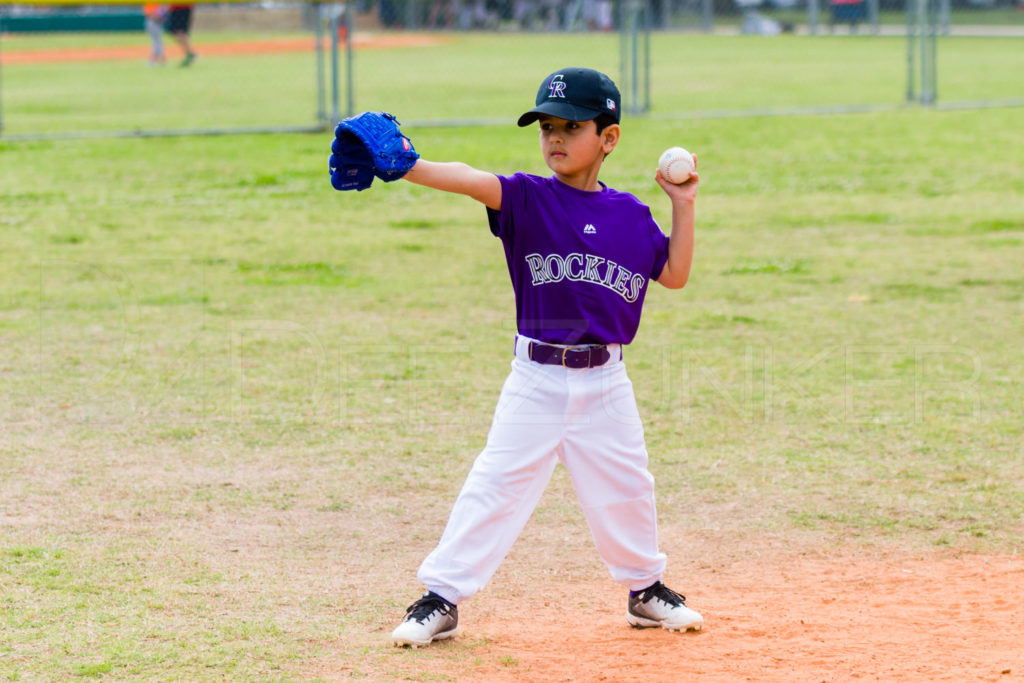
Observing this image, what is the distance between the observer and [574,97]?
11.7 feet

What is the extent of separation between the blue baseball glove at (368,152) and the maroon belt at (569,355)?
633mm

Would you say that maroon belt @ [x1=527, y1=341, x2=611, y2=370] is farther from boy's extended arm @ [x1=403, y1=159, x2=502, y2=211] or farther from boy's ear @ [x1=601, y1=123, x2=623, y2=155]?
Answer: boy's ear @ [x1=601, y1=123, x2=623, y2=155]

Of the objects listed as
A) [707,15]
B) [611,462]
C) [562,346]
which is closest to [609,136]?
[562,346]

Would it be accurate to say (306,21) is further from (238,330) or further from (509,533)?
(509,533)

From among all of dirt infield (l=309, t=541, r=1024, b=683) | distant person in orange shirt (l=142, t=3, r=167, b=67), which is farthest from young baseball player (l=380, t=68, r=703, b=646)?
distant person in orange shirt (l=142, t=3, r=167, b=67)

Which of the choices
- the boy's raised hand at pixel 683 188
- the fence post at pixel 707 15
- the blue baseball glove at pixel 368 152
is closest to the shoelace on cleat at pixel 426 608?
the blue baseball glove at pixel 368 152

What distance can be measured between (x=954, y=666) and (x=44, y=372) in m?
4.75

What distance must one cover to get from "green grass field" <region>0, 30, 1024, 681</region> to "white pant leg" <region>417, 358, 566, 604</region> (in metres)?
0.23

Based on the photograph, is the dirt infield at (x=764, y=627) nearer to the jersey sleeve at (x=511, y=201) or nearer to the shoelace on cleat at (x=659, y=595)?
the shoelace on cleat at (x=659, y=595)

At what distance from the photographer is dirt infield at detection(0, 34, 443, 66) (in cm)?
2539

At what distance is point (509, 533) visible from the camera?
360 centimetres

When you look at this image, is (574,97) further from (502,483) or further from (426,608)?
(426,608)

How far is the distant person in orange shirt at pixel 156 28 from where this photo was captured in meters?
22.3

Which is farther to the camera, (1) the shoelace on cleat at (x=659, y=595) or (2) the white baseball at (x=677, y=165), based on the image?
(1) the shoelace on cleat at (x=659, y=595)
